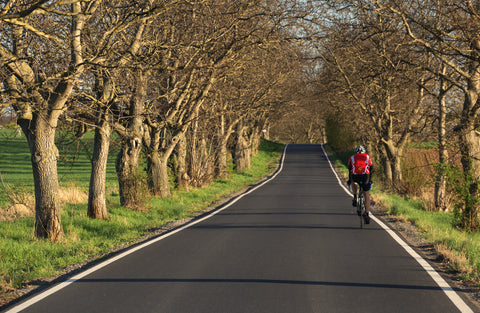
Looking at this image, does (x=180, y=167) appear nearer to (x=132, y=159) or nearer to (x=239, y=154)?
(x=132, y=159)

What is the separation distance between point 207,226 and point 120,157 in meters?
4.82

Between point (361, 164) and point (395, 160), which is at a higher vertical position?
point (361, 164)

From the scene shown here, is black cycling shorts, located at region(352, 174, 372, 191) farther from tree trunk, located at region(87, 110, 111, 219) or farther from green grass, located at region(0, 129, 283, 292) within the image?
tree trunk, located at region(87, 110, 111, 219)

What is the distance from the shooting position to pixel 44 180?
11188 mm

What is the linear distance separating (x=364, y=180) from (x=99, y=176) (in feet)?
22.1

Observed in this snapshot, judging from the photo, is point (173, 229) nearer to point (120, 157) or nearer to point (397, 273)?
point (120, 157)

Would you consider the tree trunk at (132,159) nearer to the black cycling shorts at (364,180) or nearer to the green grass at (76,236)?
the green grass at (76,236)

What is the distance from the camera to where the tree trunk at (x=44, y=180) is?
11078 millimetres

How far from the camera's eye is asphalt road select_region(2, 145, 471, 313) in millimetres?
6168

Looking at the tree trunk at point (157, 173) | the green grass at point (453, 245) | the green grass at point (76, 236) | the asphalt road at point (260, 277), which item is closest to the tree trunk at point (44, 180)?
the green grass at point (76, 236)

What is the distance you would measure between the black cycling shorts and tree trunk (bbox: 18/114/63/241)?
6703mm

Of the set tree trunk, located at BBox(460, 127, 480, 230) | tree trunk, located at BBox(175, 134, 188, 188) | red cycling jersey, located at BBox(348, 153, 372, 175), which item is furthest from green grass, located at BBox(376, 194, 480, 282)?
tree trunk, located at BBox(175, 134, 188, 188)

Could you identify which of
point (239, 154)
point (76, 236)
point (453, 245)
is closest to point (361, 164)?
point (453, 245)

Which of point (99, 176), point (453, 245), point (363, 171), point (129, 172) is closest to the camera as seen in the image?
point (453, 245)
